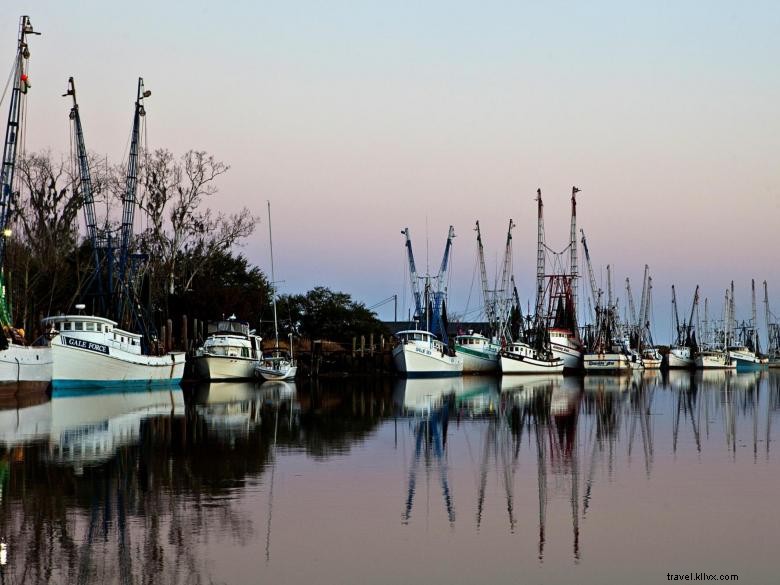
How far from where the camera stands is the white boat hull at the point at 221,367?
233 ft

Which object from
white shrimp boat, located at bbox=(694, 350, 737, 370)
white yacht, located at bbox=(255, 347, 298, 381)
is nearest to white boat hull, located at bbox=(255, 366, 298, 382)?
white yacht, located at bbox=(255, 347, 298, 381)

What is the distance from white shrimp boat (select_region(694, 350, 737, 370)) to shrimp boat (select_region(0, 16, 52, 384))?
9489cm

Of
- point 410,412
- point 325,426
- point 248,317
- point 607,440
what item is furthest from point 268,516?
point 248,317

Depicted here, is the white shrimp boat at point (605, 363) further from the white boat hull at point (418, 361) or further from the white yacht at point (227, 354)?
the white yacht at point (227, 354)

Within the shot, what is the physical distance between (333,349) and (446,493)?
80.8m

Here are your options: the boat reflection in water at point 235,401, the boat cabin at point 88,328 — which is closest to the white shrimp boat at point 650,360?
the boat reflection in water at point 235,401

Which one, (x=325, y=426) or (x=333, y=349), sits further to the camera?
(x=333, y=349)

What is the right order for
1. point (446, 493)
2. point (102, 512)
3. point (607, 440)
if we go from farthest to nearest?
point (607, 440)
point (446, 493)
point (102, 512)

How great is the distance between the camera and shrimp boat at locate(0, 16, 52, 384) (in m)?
47.3

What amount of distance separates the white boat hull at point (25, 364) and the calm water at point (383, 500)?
8238 millimetres

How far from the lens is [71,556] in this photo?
14.5m

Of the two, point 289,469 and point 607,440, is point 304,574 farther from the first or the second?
point 607,440

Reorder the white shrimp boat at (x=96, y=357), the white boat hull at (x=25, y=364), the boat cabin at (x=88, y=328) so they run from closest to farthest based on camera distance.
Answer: the white boat hull at (x=25, y=364) → the white shrimp boat at (x=96, y=357) → the boat cabin at (x=88, y=328)

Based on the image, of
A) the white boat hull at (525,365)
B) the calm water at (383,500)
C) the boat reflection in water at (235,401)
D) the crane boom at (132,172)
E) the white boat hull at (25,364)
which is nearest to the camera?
the calm water at (383,500)
